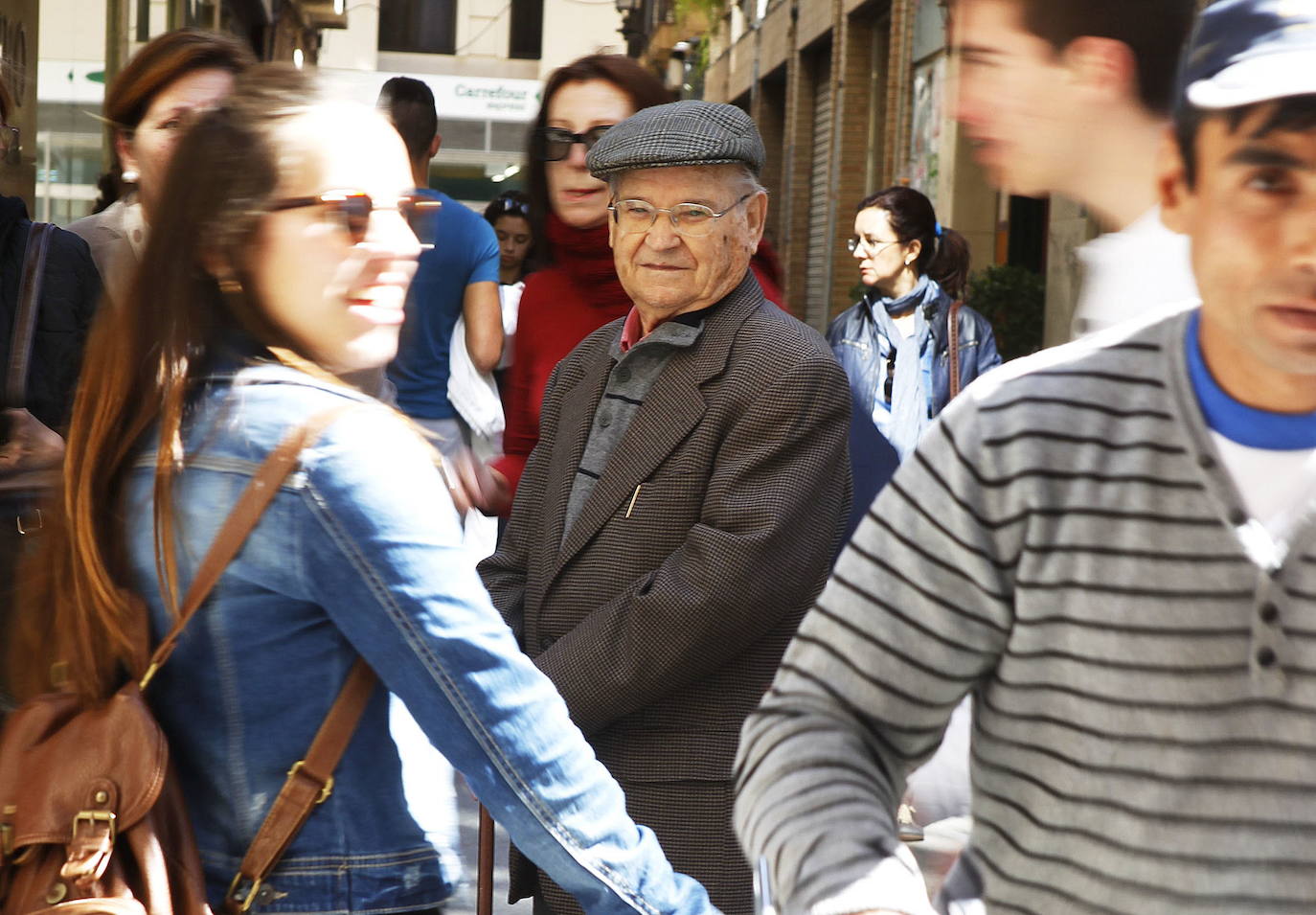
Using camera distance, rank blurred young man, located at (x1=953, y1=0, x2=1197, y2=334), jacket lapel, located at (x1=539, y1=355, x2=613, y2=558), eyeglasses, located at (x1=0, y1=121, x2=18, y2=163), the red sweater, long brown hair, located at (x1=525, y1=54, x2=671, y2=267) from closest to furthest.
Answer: blurred young man, located at (x1=953, y1=0, x2=1197, y2=334), jacket lapel, located at (x1=539, y1=355, x2=613, y2=558), eyeglasses, located at (x1=0, y1=121, x2=18, y2=163), the red sweater, long brown hair, located at (x1=525, y1=54, x2=671, y2=267)

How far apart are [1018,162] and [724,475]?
891mm

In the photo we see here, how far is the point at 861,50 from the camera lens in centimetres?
1838

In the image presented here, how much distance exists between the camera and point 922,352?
7.53 m

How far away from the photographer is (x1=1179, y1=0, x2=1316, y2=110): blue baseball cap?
4.40 feet

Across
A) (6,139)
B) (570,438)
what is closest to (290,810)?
(570,438)

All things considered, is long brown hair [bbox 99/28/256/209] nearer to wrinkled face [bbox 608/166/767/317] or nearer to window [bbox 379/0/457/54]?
wrinkled face [bbox 608/166/767/317]

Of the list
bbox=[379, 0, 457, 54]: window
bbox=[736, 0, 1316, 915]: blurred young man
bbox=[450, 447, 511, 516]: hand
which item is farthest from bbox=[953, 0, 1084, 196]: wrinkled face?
bbox=[379, 0, 457, 54]: window

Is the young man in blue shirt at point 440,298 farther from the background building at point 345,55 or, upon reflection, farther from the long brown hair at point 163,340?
the long brown hair at point 163,340

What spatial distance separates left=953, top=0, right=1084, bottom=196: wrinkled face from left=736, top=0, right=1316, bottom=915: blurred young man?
0.75 meters

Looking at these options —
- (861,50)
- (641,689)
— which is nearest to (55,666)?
(641,689)

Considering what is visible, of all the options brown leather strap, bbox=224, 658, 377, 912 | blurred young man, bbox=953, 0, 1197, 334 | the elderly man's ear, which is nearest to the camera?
brown leather strap, bbox=224, 658, 377, 912

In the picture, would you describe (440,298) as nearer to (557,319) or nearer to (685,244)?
(557,319)

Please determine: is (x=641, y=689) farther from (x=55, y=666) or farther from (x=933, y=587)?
(x=933, y=587)

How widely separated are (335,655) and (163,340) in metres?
0.41
